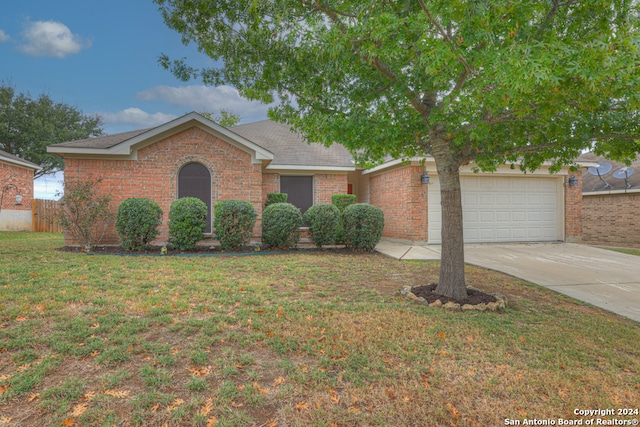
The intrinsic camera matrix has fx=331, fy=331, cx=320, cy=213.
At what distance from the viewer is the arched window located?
10578 mm

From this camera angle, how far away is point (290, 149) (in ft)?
45.0

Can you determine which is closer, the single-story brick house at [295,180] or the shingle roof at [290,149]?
the single-story brick house at [295,180]

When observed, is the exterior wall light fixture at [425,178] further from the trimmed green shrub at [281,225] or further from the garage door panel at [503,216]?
the trimmed green shrub at [281,225]

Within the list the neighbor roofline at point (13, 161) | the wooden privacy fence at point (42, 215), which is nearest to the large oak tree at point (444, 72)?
the wooden privacy fence at point (42, 215)

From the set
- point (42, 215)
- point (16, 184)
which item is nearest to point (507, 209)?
point (42, 215)

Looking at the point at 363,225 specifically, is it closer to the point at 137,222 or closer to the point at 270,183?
the point at 270,183

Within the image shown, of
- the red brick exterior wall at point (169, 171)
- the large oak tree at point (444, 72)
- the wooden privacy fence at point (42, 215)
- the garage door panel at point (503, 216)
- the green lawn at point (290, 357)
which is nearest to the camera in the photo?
the green lawn at point (290, 357)

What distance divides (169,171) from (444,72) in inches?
353

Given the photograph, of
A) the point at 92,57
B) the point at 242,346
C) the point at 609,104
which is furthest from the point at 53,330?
the point at 92,57

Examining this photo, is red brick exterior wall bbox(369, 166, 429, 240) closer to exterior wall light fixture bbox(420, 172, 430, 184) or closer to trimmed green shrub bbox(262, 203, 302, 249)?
exterior wall light fixture bbox(420, 172, 430, 184)

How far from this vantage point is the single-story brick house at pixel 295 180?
1014 cm

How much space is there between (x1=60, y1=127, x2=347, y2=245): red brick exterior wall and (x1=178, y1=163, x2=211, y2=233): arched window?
0.47 feet

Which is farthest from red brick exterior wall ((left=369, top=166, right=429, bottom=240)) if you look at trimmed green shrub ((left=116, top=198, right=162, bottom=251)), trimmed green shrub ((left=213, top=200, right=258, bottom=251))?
trimmed green shrub ((left=116, top=198, right=162, bottom=251))

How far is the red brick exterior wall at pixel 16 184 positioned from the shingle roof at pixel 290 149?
39.0 ft
